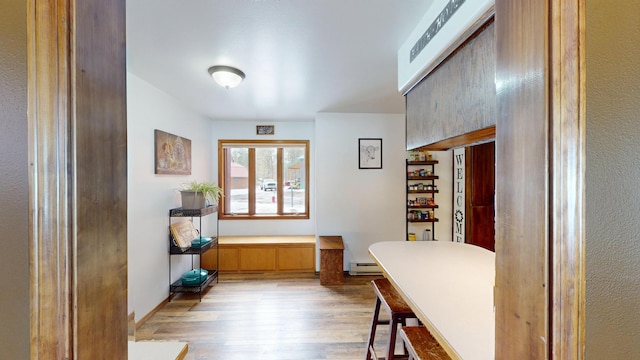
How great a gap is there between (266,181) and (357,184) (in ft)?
5.40

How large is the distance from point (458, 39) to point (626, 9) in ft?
2.43

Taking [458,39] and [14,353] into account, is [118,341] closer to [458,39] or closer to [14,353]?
[14,353]

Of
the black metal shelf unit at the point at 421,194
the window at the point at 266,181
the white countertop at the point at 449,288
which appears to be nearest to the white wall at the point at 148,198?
the window at the point at 266,181

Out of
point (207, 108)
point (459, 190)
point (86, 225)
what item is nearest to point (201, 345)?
point (86, 225)

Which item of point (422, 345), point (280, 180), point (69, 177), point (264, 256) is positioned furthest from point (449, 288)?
point (280, 180)

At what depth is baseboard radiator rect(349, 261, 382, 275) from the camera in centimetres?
400

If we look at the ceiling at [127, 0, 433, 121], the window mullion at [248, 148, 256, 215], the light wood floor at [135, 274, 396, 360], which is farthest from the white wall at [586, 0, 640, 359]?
the window mullion at [248, 148, 256, 215]

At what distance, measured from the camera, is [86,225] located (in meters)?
0.50

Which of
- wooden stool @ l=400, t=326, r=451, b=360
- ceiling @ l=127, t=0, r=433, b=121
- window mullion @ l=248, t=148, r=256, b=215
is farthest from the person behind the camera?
window mullion @ l=248, t=148, r=256, b=215

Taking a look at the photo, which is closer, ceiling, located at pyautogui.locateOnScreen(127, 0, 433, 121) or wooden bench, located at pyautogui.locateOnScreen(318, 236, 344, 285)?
ceiling, located at pyautogui.locateOnScreen(127, 0, 433, 121)

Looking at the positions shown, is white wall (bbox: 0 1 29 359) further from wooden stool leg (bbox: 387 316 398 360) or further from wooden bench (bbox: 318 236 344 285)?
wooden bench (bbox: 318 236 344 285)

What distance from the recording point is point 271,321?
9.01 feet

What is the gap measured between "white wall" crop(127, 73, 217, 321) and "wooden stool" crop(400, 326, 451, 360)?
2588 millimetres

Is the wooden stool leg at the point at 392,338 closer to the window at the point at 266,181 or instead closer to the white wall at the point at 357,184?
the white wall at the point at 357,184
